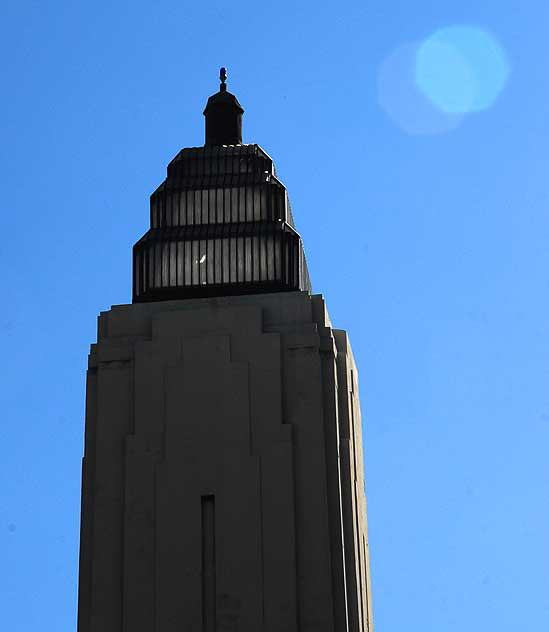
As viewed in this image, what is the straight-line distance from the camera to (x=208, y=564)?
41.0 metres

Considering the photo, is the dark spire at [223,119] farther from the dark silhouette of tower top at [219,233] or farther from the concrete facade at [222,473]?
the concrete facade at [222,473]

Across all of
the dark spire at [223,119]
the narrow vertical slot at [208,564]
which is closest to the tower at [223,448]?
the narrow vertical slot at [208,564]

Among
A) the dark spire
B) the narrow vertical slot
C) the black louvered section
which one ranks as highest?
the dark spire

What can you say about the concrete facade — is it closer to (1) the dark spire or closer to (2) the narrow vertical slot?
(2) the narrow vertical slot

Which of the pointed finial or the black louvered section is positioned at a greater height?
the pointed finial

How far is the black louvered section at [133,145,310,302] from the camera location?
46062 mm

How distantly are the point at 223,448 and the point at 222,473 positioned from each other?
0.78 metres

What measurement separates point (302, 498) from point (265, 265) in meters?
8.53

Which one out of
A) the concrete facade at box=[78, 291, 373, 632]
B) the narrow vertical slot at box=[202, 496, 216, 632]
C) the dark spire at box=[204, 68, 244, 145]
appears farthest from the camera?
the dark spire at box=[204, 68, 244, 145]

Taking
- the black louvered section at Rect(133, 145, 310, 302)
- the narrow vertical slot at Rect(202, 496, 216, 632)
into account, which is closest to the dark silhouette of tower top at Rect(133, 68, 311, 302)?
the black louvered section at Rect(133, 145, 310, 302)

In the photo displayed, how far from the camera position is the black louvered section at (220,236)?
46062 mm

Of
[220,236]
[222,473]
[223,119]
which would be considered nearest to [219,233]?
[220,236]

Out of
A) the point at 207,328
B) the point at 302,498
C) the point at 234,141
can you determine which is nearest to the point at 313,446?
the point at 302,498

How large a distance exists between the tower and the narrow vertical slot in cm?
4
